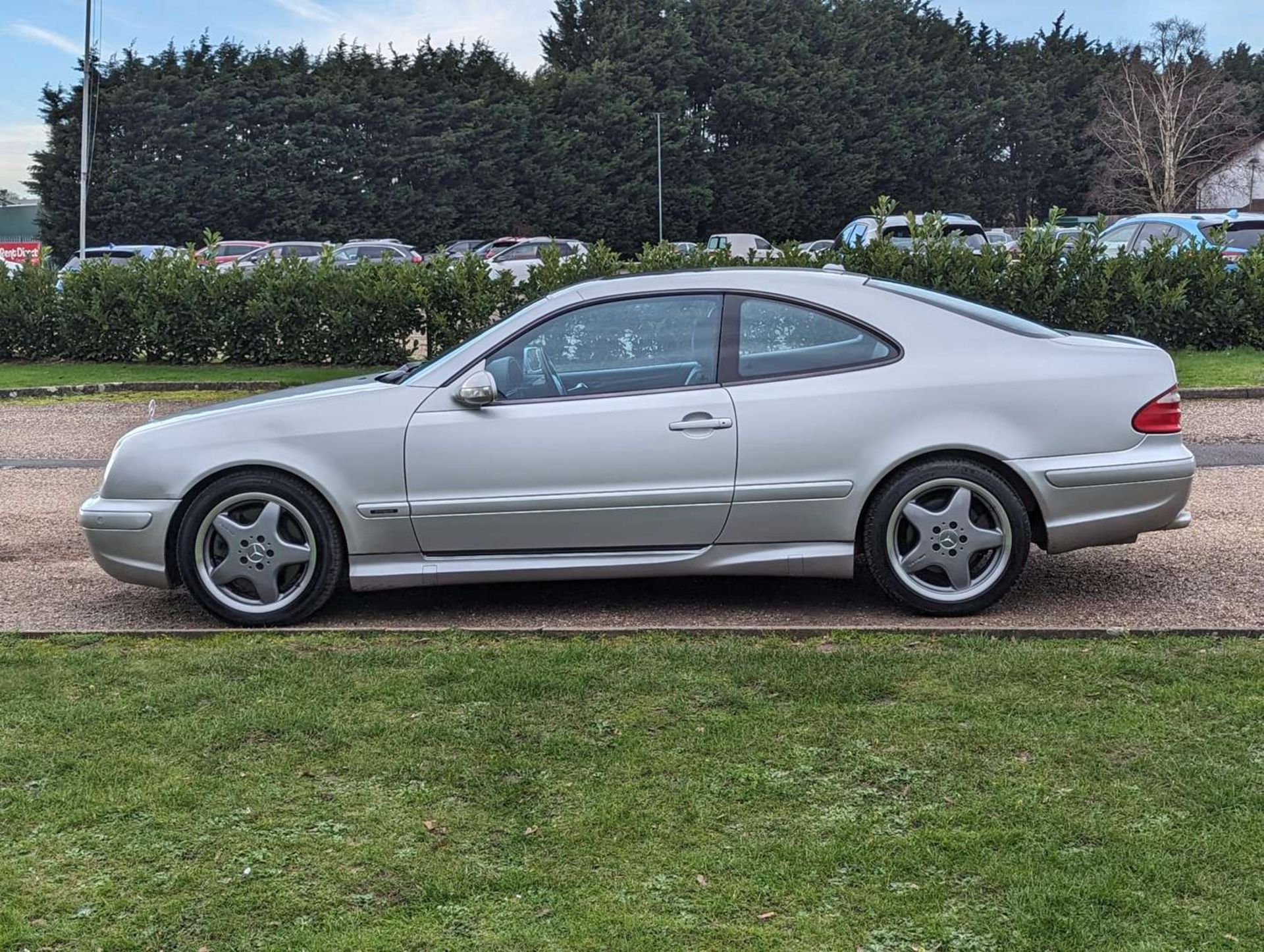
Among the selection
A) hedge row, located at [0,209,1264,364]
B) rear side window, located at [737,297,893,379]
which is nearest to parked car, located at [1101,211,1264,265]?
hedge row, located at [0,209,1264,364]

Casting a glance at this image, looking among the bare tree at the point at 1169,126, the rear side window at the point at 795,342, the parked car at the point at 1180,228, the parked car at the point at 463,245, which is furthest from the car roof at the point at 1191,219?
the bare tree at the point at 1169,126

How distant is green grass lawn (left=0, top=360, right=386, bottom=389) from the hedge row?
9.9 inches

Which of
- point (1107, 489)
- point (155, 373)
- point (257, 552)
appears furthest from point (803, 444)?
point (155, 373)

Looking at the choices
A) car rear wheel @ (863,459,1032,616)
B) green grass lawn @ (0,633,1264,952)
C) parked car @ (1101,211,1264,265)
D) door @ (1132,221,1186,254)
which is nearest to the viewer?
green grass lawn @ (0,633,1264,952)

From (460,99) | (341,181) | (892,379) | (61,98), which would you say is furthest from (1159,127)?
(892,379)

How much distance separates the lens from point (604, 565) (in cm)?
575

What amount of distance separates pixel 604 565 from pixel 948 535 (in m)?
1.46

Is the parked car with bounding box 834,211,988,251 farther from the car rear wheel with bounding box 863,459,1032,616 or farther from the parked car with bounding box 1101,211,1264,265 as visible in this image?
the car rear wheel with bounding box 863,459,1032,616

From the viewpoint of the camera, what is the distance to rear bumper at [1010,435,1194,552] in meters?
5.61

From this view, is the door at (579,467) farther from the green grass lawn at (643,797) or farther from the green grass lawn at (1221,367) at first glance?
the green grass lawn at (1221,367)

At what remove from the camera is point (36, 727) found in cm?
446

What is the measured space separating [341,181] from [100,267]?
1557 inches

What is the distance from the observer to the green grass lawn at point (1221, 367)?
13.8 metres

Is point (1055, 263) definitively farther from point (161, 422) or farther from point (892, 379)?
point (161, 422)
